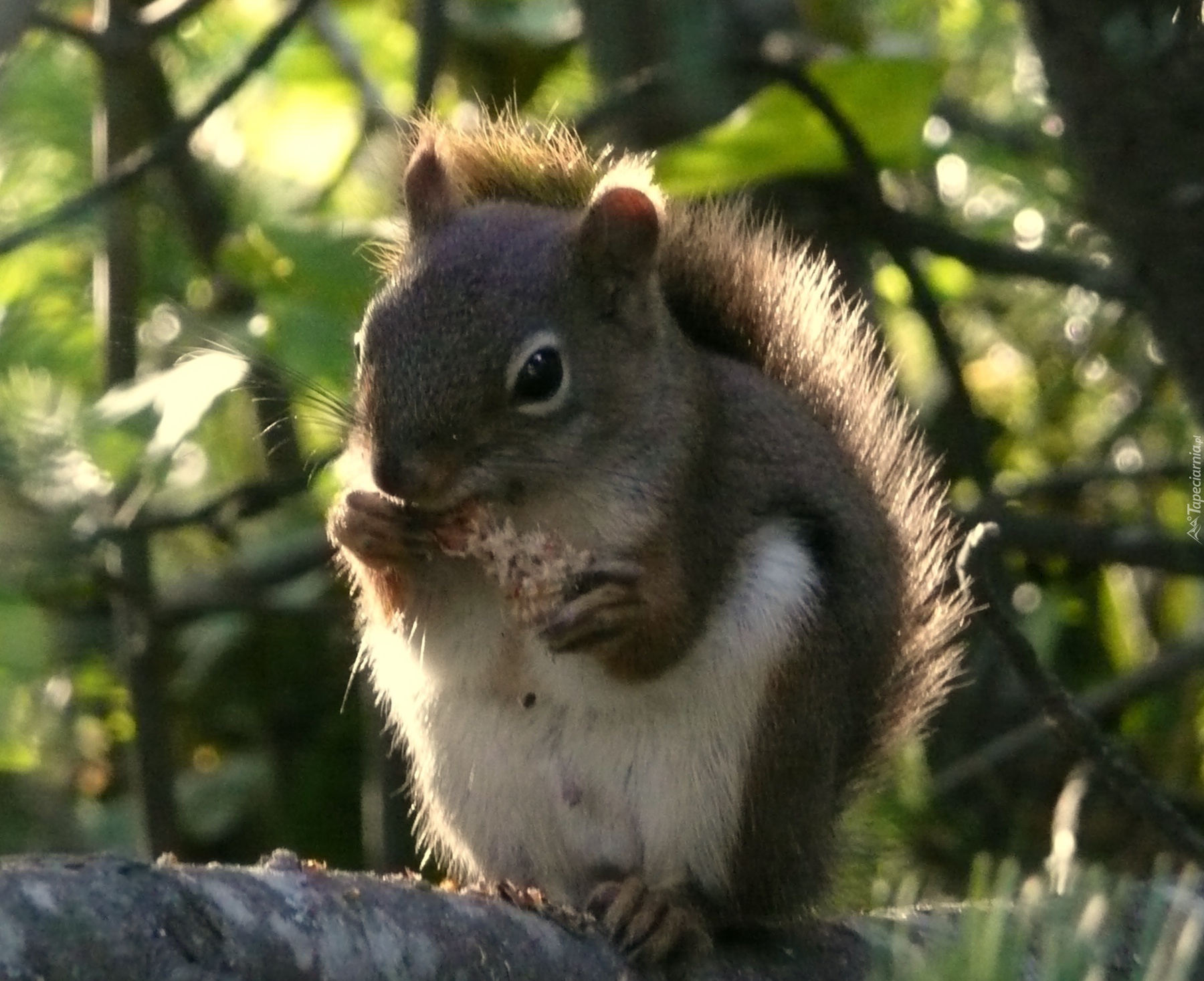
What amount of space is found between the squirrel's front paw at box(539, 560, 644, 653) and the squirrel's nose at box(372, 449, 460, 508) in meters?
0.15

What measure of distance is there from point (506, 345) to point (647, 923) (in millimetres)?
528

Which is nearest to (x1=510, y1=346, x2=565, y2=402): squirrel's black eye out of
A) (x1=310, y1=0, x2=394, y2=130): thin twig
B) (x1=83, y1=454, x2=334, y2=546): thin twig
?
(x1=83, y1=454, x2=334, y2=546): thin twig

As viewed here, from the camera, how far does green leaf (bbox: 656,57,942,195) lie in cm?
214

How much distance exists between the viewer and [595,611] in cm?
158

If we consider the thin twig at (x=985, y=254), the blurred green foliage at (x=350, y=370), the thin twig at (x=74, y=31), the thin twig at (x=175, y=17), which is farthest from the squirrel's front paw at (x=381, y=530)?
the thin twig at (x=985, y=254)

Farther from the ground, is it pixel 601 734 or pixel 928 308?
pixel 928 308

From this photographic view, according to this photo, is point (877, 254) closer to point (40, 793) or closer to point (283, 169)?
point (283, 169)

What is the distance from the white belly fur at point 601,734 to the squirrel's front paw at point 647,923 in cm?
9

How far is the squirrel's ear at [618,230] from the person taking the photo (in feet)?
5.83

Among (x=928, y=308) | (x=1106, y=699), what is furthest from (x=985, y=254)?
(x=1106, y=699)

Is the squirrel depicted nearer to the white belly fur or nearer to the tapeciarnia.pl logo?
the white belly fur

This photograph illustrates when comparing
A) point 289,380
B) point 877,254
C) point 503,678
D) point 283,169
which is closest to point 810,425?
point 503,678

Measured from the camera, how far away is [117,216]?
7.11 ft

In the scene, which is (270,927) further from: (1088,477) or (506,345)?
(1088,477)
